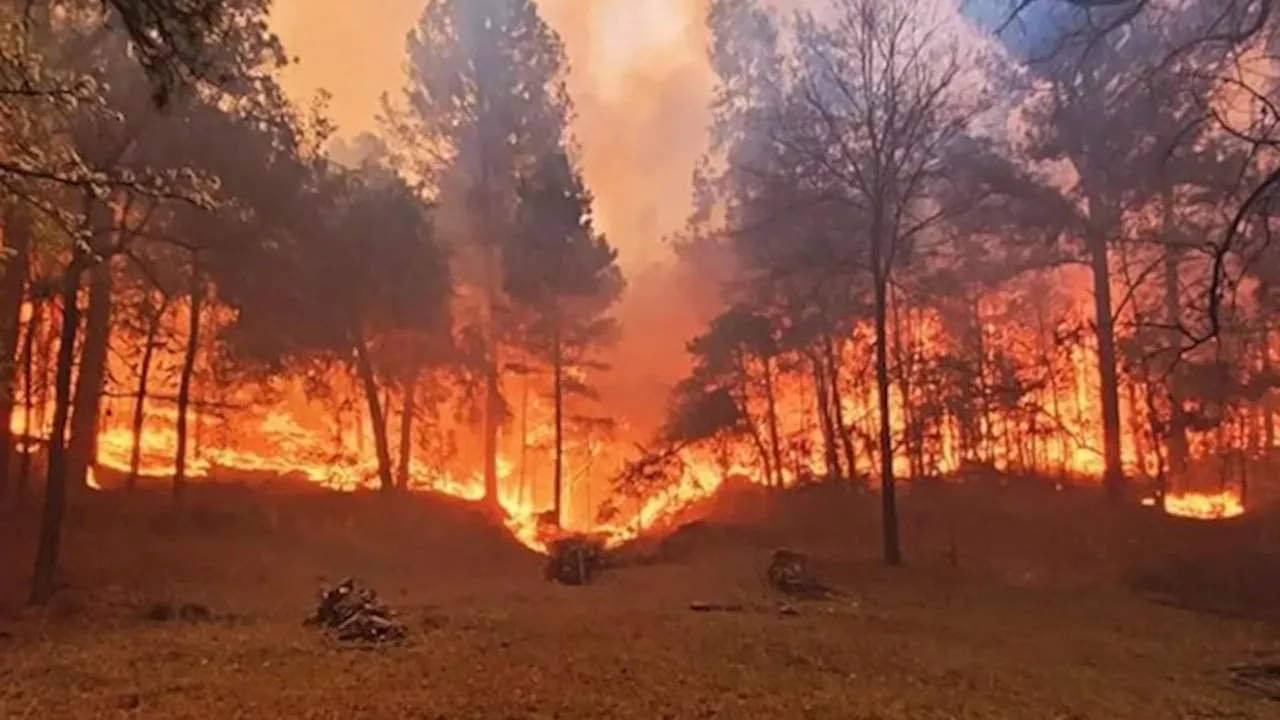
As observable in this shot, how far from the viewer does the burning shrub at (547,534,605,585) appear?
19266mm

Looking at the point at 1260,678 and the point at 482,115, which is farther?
the point at 482,115

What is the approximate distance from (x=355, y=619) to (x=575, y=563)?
8311 millimetres

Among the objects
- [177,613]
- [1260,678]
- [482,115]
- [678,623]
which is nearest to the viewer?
[1260,678]

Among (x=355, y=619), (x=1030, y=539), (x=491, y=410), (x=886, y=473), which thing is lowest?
(x=355, y=619)

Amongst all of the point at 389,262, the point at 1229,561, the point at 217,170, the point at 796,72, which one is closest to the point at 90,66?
the point at 217,170

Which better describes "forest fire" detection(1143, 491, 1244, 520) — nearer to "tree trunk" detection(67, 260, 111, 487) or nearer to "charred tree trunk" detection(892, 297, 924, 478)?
"charred tree trunk" detection(892, 297, 924, 478)

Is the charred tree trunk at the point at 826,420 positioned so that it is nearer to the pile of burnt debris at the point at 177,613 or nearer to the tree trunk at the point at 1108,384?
the tree trunk at the point at 1108,384

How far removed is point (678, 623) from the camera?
41.0ft

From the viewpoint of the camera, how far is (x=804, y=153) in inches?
822

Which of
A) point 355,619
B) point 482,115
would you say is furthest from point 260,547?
point 482,115

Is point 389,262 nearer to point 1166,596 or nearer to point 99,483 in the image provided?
point 99,483

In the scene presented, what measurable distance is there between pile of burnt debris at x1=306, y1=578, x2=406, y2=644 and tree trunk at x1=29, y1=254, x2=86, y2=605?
430cm

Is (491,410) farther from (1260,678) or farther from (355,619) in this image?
(1260,678)

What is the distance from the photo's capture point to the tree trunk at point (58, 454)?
1382cm
